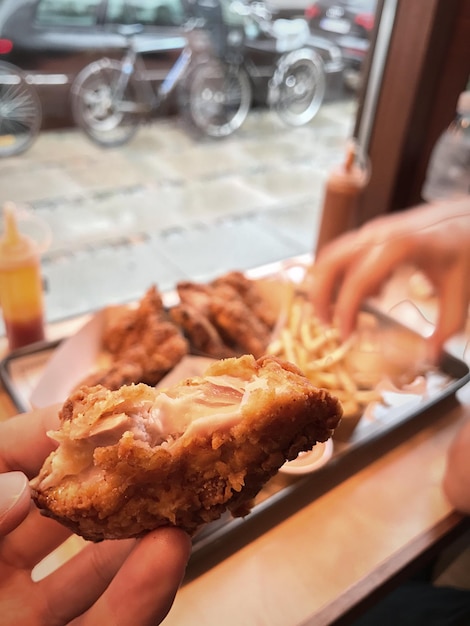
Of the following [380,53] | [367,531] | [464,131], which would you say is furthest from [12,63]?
[367,531]

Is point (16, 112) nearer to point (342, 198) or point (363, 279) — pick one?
point (342, 198)

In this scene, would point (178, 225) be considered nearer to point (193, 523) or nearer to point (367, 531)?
point (367, 531)

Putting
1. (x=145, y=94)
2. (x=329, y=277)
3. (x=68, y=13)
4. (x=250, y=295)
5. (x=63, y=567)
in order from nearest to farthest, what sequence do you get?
(x=63, y=567)
(x=329, y=277)
(x=250, y=295)
(x=68, y=13)
(x=145, y=94)

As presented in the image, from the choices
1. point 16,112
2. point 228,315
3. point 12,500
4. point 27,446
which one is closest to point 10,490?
point 12,500

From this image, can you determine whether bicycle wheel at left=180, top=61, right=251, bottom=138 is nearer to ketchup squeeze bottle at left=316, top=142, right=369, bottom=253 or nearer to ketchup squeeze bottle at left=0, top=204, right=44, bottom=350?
ketchup squeeze bottle at left=316, top=142, right=369, bottom=253

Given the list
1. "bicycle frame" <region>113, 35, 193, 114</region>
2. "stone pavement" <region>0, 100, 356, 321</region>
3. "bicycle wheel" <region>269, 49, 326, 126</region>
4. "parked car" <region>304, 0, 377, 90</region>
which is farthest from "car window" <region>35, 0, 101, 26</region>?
"parked car" <region>304, 0, 377, 90</region>

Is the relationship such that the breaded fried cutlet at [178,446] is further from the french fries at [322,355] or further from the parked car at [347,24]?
the parked car at [347,24]

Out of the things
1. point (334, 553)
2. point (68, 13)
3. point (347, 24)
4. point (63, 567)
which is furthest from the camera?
point (68, 13)
